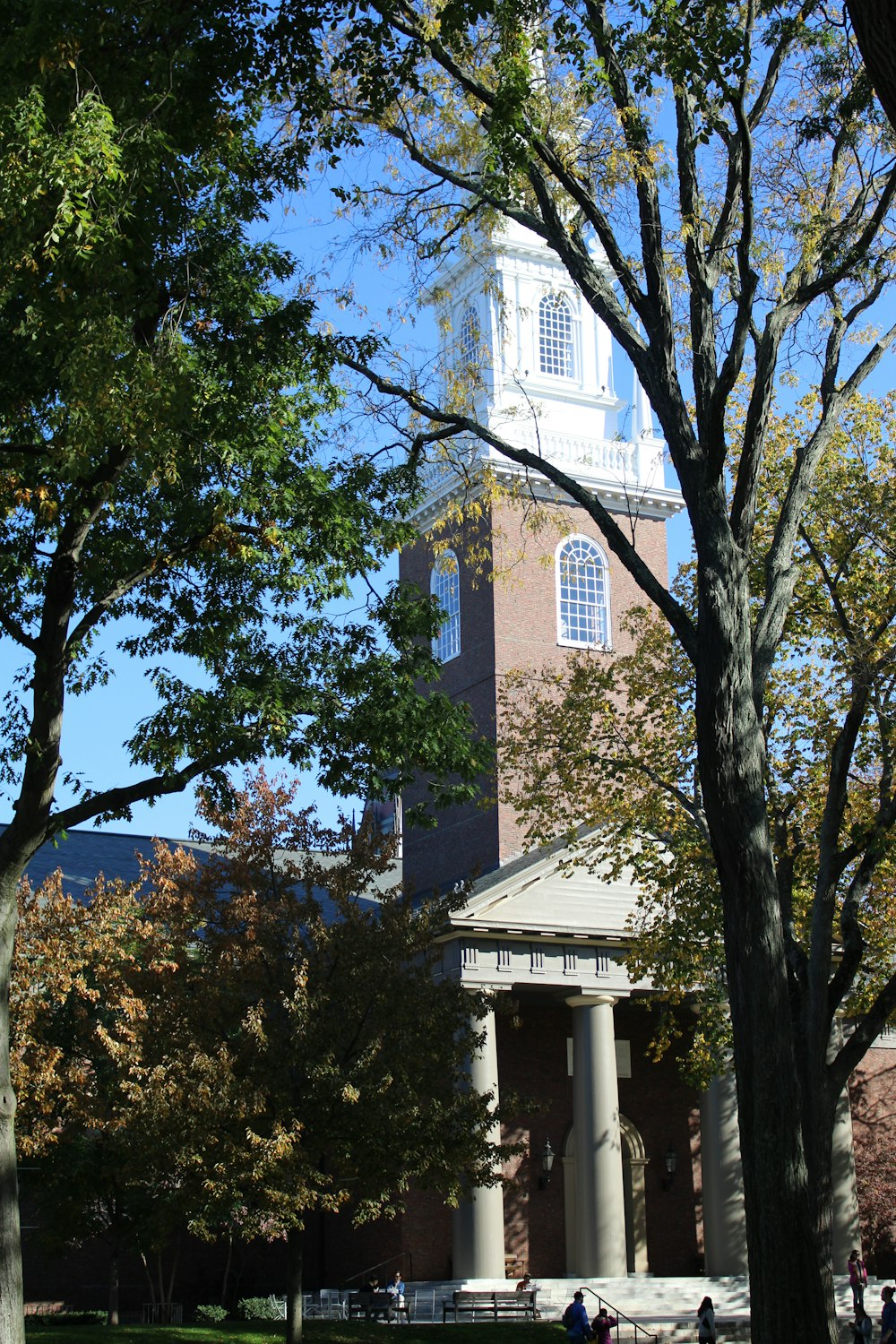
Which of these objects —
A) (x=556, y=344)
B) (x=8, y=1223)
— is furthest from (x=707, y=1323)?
(x=556, y=344)

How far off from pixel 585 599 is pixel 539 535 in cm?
229

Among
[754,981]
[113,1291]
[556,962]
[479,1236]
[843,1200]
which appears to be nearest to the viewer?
[754,981]

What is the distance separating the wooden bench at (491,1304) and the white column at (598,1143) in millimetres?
2029

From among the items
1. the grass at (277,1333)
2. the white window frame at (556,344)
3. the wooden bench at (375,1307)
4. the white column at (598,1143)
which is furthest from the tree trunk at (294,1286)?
the white window frame at (556,344)

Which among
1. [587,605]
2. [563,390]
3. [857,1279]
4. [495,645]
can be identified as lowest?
[857,1279]

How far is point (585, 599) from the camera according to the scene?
40.3 m

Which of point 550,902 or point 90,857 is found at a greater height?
point 90,857

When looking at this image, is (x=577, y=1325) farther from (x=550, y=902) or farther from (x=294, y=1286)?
(x=550, y=902)

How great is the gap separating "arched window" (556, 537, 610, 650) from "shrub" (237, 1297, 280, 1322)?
17846 mm

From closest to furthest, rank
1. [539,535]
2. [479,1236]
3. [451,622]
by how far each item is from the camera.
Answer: [479,1236] → [539,535] → [451,622]

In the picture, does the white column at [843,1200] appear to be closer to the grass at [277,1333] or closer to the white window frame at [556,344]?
the grass at [277,1333]

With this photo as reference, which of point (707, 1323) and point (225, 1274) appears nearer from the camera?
point (707, 1323)

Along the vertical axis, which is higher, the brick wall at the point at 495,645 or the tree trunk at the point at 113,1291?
the brick wall at the point at 495,645

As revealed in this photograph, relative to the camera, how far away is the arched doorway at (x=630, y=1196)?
1309 inches
